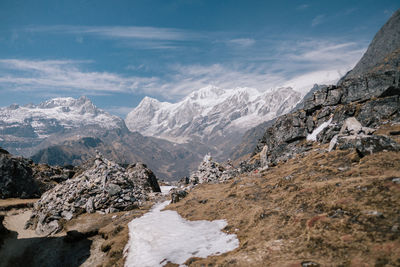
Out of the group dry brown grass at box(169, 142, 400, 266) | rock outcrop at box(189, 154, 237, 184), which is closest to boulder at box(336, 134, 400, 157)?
dry brown grass at box(169, 142, 400, 266)

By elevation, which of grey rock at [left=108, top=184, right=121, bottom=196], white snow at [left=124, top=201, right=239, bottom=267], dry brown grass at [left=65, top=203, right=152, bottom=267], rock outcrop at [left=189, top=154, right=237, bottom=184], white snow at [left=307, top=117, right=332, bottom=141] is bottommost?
rock outcrop at [left=189, top=154, right=237, bottom=184]

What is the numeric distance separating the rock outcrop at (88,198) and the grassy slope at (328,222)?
91.1 ft

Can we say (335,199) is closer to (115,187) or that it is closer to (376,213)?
(376,213)

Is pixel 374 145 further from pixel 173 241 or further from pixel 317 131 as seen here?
pixel 317 131

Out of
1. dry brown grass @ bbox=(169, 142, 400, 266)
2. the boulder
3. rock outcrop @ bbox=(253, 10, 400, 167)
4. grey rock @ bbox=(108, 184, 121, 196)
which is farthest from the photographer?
rock outcrop @ bbox=(253, 10, 400, 167)

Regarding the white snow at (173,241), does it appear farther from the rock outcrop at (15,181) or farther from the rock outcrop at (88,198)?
the rock outcrop at (15,181)

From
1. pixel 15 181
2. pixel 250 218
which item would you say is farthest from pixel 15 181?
pixel 250 218

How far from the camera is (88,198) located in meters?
48.6

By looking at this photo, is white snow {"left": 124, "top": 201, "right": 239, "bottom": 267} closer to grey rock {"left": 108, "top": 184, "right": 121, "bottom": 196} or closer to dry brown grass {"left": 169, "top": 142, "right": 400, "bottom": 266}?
dry brown grass {"left": 169, "top": 142, "right": 400, "bottom": 266}

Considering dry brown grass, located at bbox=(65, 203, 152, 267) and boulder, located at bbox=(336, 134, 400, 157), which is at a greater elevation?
boulder, located at bbox=(336, 134, 400, 157)

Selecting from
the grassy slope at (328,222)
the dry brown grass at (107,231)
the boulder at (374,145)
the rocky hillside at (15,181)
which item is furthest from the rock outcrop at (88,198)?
the boulder at (374,145)

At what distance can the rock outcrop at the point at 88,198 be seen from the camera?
4376cm

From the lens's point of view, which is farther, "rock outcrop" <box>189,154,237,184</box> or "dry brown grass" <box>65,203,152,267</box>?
"rock outcrop" <box>189,154,237,184</box>

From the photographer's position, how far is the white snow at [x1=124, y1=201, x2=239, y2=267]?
20050 millimetres
